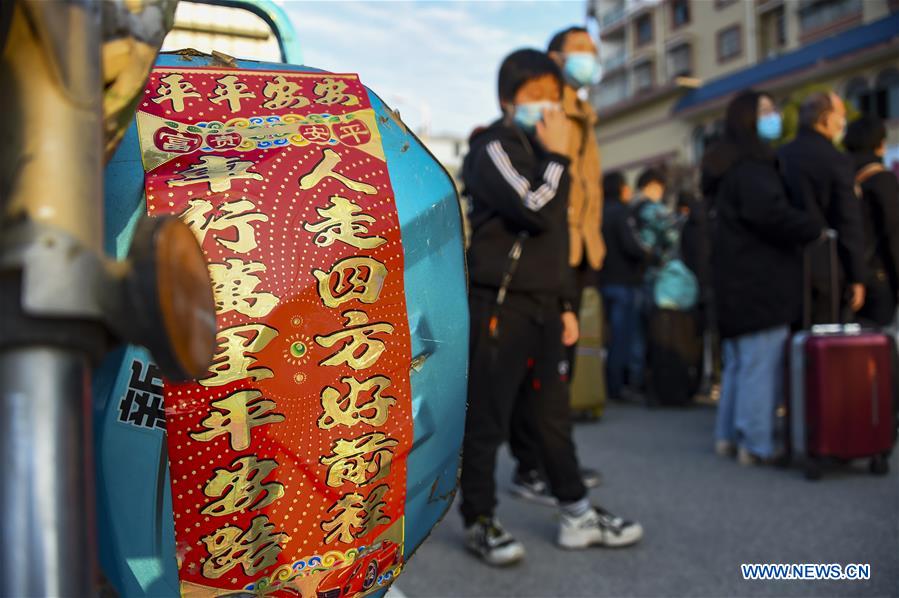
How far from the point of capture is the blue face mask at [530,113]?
269 centimetres

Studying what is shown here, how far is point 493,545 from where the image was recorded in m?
2.60

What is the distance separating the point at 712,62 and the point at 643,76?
5192mm

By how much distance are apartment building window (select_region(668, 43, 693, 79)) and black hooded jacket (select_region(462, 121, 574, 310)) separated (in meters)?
30.3

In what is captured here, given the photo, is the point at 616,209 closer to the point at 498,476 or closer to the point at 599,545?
the point at 498,476

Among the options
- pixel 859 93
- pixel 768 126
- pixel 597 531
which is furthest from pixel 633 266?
pixel 859 93

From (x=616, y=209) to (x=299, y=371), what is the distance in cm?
550

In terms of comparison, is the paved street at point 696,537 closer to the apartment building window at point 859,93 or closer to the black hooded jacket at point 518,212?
the black hooded jacket at point 518,212

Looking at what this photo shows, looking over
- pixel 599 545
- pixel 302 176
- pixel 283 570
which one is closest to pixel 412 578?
pixel 599 545

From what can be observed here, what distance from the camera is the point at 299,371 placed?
0.83m

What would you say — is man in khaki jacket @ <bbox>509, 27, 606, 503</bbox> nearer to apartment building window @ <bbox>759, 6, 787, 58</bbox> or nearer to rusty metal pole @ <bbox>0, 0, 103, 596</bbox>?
rusty metal pole @ <bbox>0, 0, 103, 596</bbox>

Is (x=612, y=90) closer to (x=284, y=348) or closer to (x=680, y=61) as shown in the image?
(x=680, y=61)

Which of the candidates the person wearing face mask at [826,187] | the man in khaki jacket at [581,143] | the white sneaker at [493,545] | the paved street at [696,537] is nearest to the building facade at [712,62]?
the person wearing face mask at [826,187]

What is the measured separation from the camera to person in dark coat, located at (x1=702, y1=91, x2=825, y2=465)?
3793 millimetres

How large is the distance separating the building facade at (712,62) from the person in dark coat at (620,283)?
11.7 meters
